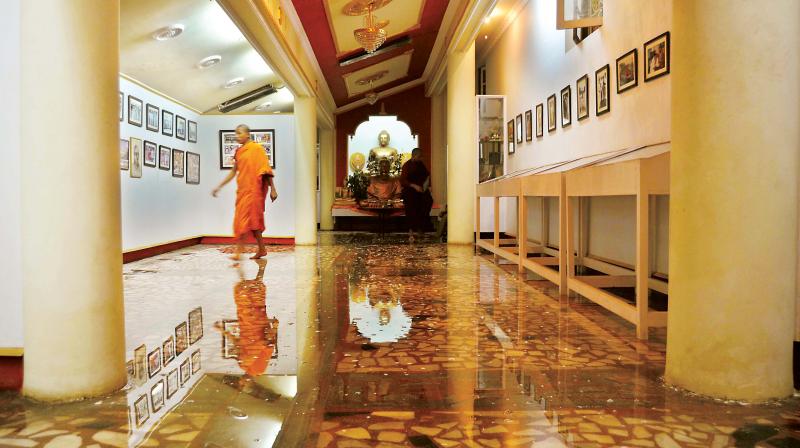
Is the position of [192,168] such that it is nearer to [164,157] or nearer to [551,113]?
[164,157]

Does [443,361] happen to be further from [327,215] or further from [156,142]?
[327,215]

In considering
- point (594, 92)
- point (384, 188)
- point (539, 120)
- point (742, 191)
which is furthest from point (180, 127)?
point (742, 191)

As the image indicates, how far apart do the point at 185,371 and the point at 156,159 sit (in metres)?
6.78

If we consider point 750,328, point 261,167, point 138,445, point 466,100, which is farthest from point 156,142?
point 750,328

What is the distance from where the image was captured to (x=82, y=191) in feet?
8.13

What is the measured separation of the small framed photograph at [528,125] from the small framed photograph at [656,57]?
14.0 ft

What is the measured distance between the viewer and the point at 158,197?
9.13m

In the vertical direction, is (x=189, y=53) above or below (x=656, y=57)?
above

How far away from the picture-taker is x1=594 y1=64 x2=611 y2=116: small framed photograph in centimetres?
625

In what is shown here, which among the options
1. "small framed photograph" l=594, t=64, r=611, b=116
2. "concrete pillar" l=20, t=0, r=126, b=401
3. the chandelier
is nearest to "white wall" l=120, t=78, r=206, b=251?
the chandelier

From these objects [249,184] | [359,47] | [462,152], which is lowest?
[249,184]

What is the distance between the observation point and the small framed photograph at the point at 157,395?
240 centimetres

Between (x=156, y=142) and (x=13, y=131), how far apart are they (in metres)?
6.77

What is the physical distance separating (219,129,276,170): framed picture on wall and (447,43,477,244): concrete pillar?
3.12 meters
